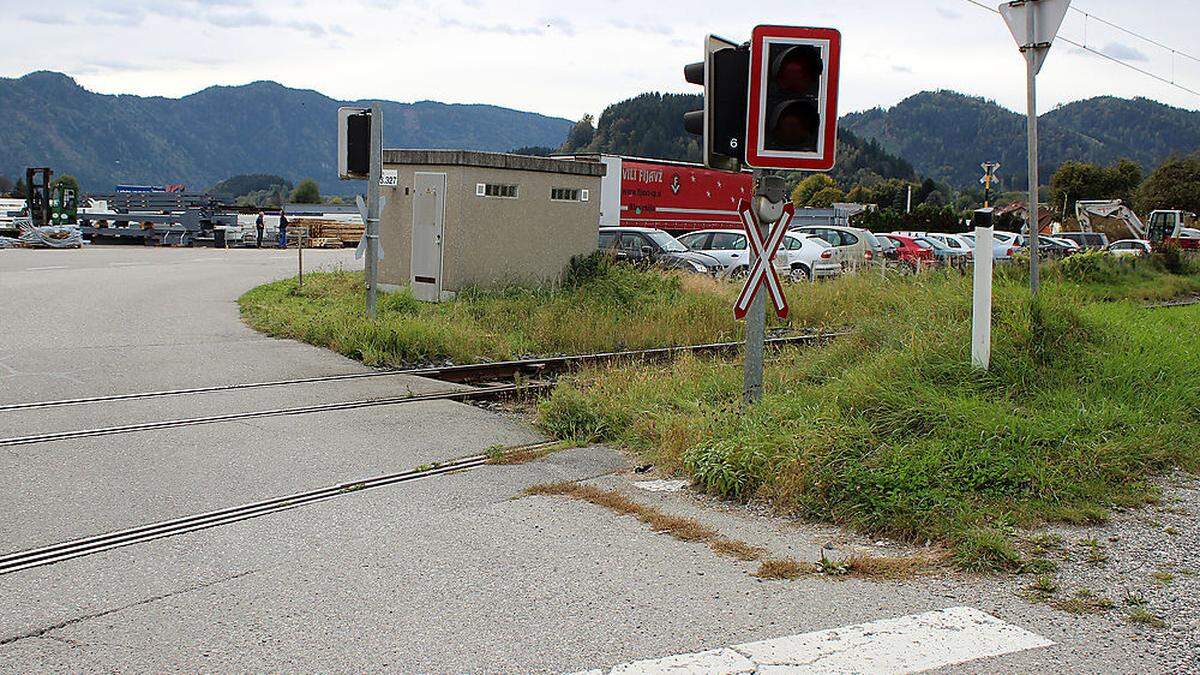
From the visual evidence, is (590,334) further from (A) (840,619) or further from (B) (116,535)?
(A) (840,619)

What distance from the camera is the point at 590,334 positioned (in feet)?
48.4

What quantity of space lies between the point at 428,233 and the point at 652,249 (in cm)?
876

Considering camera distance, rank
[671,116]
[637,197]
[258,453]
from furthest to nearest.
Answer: [671,116], [637,197], [258,453]

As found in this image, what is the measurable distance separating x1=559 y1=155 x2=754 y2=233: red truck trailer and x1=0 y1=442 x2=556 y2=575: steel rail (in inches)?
1009

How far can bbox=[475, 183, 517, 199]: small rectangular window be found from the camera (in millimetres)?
17984

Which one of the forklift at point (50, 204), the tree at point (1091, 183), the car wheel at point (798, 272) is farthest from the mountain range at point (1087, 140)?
the car wheel at point (798, 272)

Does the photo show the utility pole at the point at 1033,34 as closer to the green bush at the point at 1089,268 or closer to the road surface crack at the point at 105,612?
the road surface crack at the point at 105,612

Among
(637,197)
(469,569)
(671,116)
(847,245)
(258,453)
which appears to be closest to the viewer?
(469,569)

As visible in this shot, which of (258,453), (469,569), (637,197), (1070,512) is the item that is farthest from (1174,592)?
(637,197)

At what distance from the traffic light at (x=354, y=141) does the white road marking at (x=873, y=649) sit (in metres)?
11.4

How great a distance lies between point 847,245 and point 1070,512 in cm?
2386

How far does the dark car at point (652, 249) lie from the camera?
80.3 ft

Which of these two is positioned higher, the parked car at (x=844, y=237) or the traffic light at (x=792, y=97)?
the traffic light at (x=792, y=97)

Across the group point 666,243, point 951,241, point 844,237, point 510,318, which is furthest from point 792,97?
point 951,241
